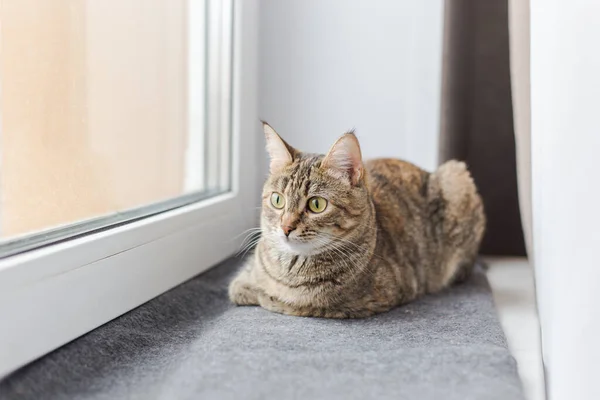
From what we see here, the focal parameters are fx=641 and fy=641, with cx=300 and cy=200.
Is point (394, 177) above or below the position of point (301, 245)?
above

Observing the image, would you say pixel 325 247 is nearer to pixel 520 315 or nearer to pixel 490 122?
pixel 520 315

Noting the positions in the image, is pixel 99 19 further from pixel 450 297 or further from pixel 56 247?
pixel 450 297

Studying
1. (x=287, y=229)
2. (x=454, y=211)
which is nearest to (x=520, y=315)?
(x=454, y=211)

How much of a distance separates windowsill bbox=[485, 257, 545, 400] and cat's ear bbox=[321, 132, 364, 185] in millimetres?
421

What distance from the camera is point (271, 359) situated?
92 centimetres

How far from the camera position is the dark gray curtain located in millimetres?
1988

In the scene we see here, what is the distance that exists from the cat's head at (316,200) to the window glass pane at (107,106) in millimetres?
299

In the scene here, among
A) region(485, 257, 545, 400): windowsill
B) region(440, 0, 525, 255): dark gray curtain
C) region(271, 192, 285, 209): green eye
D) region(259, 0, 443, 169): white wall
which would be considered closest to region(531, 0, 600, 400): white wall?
region(485, 257, 545, 400): windowsill

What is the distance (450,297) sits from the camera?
4.71 feet

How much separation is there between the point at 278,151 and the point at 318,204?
0.52 ft

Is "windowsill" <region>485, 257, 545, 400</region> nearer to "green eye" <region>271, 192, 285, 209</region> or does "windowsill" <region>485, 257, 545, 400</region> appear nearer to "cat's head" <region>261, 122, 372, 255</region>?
"cat's head" <region>261, 122, 372, 255</region>

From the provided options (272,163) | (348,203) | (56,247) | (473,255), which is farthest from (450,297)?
(56,247)

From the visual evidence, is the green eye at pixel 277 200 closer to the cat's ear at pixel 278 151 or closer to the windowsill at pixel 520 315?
the cat's ear at pixel 278 151

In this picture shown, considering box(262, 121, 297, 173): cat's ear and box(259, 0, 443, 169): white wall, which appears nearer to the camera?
box(262, 121, 297, 173): cat's ear
